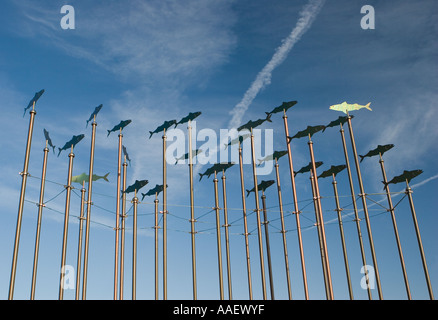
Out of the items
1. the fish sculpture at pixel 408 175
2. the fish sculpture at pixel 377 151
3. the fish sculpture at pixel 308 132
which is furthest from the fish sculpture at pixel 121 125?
the fish sculpture at pixel 408 175

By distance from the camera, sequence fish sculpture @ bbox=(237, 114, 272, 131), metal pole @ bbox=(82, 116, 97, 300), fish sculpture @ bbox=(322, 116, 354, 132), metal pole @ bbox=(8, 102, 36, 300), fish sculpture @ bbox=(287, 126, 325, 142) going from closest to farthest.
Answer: metal pole @ bbox=(8, 102, 36, 300)
metal pole @ bbox=(82, 116, 97, 300)
fish sculpture @ bbox=(287, 126, 325, 142)
fish sculpture @ bbox=(322, 116, 354, 132)
fish sculpture @ bbox=(237, 114, 272, 131)

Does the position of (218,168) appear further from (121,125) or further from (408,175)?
(408,175)

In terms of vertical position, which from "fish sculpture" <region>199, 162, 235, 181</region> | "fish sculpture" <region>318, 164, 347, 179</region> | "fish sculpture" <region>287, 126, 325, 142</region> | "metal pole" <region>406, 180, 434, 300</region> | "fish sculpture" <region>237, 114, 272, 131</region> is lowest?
"metal pole" <region>406, 180, 434, 300</region>

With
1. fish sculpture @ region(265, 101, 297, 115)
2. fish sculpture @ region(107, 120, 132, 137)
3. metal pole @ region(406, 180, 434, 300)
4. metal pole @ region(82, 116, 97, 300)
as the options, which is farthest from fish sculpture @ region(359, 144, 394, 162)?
metal pole @ region(82, 116, 97, 300)

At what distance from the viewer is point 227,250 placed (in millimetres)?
26734

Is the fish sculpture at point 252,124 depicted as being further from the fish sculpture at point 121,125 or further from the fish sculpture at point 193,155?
the fish sculpture at point 121,125

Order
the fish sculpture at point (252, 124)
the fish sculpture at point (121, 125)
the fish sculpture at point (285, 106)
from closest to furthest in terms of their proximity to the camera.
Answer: the fish sculpture at point (285, 106)
the fish sculpture at point (252, 124)
the fish sculpture at point (121, 125)

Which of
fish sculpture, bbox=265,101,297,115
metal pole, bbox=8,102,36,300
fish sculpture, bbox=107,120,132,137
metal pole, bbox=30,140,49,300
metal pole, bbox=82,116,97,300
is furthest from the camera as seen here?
fish sculpture, bbox=107,120,132,137

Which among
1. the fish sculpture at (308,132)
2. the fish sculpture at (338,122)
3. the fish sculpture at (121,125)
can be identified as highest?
the fish sculpture at (121,125)

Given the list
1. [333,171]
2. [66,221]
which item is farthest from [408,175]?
[66,221]

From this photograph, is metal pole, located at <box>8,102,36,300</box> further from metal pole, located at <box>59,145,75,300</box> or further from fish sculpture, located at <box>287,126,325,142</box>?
fish sculpture, located at <box>287,126,325,142</box>

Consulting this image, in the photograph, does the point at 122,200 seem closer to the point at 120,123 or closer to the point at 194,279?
the point at 120,123
